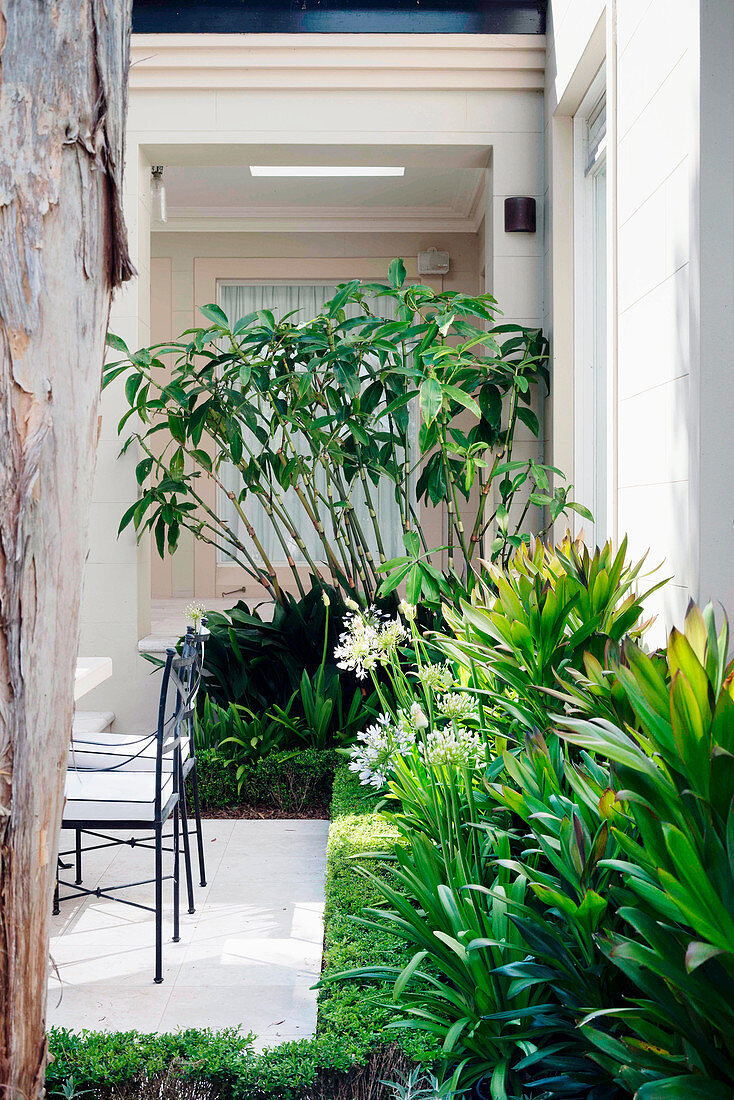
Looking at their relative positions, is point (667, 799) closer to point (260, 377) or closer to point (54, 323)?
point (54, 323)

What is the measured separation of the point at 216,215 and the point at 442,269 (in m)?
1.64

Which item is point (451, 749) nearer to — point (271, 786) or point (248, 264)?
point (271, 786)

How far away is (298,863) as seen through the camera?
10.4 ft

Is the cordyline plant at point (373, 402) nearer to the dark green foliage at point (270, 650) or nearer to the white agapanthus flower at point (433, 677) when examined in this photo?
the dark green foliage at point (270, 650)

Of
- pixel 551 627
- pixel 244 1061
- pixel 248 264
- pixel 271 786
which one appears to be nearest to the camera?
pixel 244 1061

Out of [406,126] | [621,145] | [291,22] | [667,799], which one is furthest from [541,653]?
[291,22]

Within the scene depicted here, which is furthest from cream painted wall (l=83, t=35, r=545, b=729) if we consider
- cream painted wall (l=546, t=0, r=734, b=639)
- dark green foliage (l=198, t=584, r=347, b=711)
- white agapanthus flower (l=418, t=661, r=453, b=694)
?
white agapanthus flower (l=418, t=661, r=453, b=694)

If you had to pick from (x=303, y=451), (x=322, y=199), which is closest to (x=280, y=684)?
(x=303, y=451)

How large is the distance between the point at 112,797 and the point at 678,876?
173cm

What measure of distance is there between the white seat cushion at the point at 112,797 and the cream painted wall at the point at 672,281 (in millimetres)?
1491

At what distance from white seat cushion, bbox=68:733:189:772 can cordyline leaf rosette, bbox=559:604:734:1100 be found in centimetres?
174

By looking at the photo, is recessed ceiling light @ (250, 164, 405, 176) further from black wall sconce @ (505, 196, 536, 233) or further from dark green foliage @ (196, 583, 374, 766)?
dark green foliage @ (196, 583, 374, 766)

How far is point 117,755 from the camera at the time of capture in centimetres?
281

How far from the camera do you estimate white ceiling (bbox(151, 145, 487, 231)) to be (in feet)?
18.5
